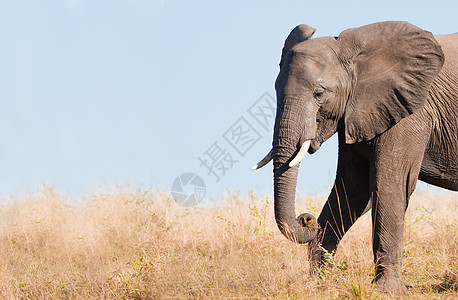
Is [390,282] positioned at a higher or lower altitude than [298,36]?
lower

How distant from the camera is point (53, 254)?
36.0ft

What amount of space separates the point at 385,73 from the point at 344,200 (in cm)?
181

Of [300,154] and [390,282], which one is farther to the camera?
[390,282]

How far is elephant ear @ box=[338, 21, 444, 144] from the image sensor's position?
24.9 ft

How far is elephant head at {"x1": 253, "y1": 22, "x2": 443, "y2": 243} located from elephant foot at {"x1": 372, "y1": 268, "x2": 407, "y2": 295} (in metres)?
0.99

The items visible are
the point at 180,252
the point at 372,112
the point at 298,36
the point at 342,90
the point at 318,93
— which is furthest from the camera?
the point at 180,252

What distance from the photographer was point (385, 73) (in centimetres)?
763

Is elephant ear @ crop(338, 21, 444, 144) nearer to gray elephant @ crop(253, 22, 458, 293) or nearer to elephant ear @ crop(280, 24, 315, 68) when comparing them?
gray elephant @ crop(253, 22, 458, 293)

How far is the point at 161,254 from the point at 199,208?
4.37m

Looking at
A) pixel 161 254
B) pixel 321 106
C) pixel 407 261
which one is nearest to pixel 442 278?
pixel 407 261

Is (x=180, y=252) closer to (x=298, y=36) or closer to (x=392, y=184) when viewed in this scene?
(x=392, y=184)

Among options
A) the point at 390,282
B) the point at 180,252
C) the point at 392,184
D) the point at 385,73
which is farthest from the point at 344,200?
the point at 180,252

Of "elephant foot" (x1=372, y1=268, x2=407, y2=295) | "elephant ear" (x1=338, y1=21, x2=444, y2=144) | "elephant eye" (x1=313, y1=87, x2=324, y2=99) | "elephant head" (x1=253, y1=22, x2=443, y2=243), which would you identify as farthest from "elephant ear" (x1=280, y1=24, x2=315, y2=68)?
"elephant foot" (x1=372, y1=268, x2=407, y2=295)

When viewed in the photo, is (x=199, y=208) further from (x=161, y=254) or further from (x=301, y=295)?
(x=301, y=295)
